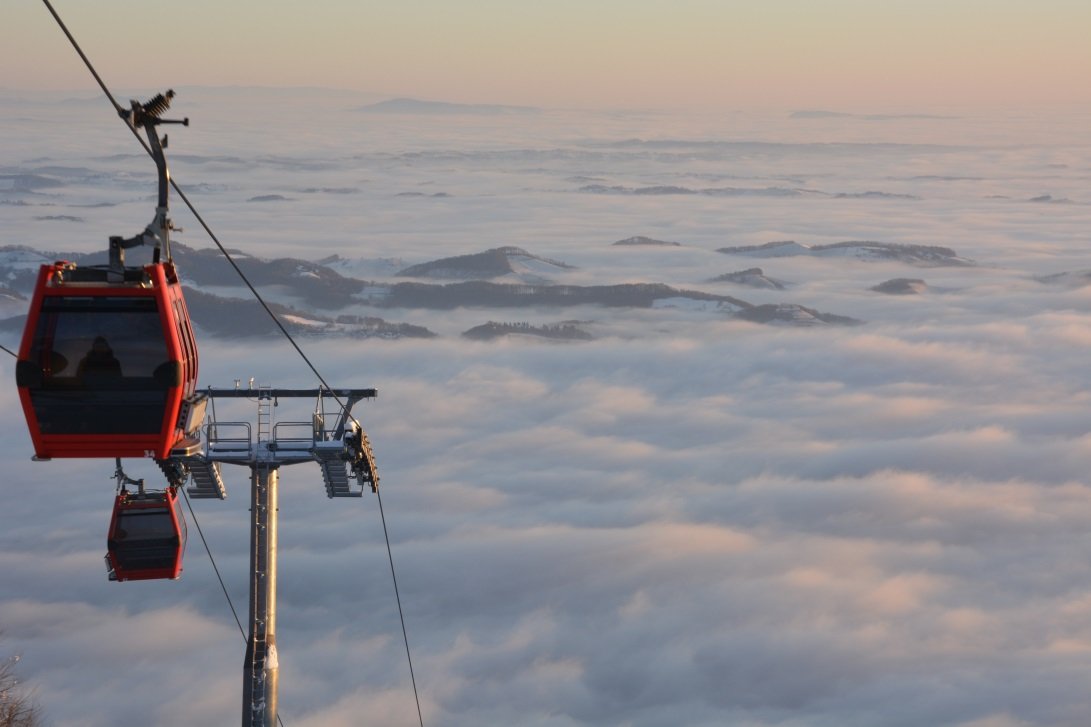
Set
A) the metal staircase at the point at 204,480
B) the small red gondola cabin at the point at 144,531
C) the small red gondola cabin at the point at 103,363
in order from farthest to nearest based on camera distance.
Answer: the small red gondola cabin at the point at 144,531, the metal staircase at the point at 204,480, the small red gondola cabin at the point at 103,363

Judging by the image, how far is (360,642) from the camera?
630 feet

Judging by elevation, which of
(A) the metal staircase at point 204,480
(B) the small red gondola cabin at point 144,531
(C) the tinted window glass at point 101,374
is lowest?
(B) the small red gondola cabin at point 144,531

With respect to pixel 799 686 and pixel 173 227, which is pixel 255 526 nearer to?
pixel 173 227

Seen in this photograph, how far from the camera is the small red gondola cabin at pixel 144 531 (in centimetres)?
2445

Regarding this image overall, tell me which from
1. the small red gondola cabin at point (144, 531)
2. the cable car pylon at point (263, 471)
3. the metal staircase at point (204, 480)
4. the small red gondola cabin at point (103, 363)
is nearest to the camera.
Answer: the small red gondola cabin at point (103, 363)

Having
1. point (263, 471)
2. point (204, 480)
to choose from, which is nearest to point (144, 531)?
point (204, 480)

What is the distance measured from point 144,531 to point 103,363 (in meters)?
5.58

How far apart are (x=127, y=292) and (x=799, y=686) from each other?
174 metres

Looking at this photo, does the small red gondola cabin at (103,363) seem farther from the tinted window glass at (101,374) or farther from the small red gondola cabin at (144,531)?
the small red gondola cabin at (144,531)

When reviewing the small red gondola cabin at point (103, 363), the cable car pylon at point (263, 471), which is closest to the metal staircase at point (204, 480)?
the cable car pylon at point (263, 471)

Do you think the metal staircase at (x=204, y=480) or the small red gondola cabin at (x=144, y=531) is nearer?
the metal staircase at (x=204, y=480)

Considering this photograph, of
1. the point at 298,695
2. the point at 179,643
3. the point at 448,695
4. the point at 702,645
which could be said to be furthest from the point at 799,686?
the point at 179,643

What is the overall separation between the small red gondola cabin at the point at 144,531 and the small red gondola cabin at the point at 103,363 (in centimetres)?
480

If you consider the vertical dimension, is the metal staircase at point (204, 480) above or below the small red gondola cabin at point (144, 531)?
above
